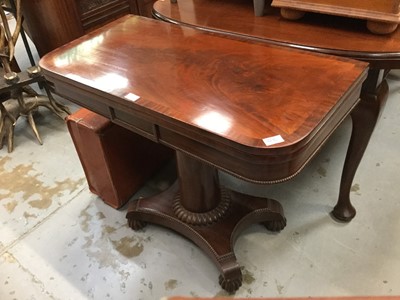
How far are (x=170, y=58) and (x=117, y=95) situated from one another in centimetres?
23

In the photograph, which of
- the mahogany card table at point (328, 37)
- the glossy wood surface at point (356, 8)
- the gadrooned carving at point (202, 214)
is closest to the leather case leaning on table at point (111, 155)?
the gadrooned carving at point (202, 214)

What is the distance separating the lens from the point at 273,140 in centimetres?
73

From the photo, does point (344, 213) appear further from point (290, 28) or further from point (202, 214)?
point (290, 28)

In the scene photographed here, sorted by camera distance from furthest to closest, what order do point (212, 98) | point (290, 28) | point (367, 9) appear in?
point (290, 28), point (367, 9), point (212, 98)

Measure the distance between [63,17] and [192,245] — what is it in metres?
1.39

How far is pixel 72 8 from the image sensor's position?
1951mm

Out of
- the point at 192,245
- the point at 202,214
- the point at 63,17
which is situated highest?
the point at 63,17

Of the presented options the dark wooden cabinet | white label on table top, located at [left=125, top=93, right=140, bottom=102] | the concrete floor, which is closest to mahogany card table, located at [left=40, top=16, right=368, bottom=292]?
white label on table top, located at [left=125, top=93, right=140, bottom=102]

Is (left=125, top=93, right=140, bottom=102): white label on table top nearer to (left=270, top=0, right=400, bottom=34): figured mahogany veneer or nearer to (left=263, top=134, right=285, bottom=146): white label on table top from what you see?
(left=263, top=134, right=285, bottom=146): white label on table top

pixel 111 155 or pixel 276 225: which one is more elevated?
pixel 111 155

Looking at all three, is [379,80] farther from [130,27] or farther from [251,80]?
[130,27]

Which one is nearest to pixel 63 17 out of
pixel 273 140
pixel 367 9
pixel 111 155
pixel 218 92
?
pixel 111 155

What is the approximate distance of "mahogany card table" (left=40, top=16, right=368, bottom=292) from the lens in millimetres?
767

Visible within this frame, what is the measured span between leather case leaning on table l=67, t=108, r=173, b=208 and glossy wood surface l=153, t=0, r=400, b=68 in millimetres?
469
